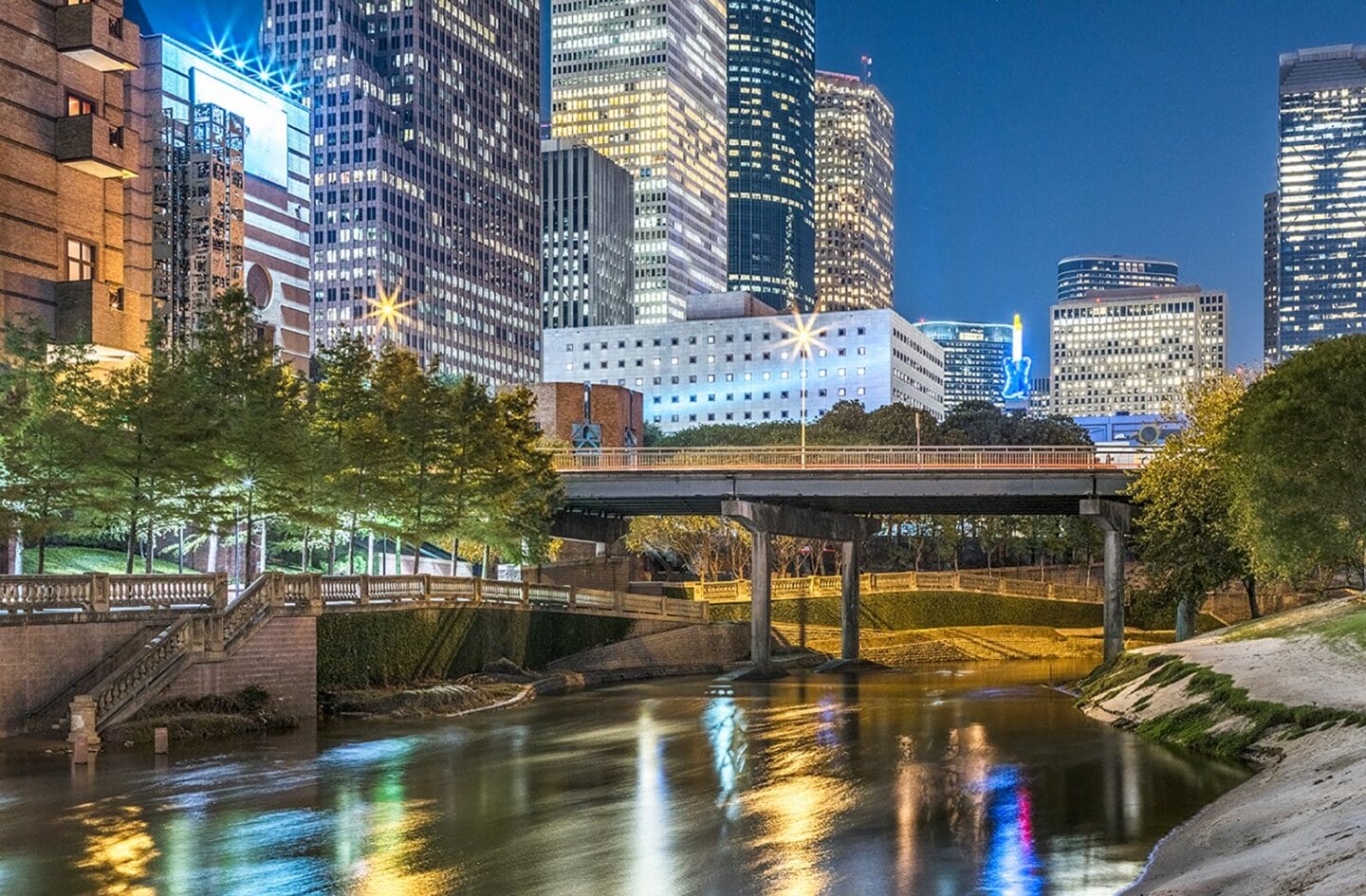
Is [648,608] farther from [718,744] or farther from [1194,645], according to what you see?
[718,744]

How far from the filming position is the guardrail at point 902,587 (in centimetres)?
10619

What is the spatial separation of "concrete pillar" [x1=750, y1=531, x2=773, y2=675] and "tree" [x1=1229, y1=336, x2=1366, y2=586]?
3278cm

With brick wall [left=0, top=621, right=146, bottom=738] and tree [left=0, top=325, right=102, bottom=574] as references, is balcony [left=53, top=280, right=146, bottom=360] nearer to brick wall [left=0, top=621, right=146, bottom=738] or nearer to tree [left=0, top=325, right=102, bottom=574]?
tree [left=0, top=325, right=102, bottom=574]

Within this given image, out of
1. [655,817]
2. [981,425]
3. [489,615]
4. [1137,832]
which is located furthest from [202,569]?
[981,425]

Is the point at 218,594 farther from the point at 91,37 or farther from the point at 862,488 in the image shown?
the point at 862,488

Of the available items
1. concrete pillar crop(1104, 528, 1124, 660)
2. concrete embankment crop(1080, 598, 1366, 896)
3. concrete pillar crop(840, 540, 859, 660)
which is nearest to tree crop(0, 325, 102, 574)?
concrete embankment crop(1080, 598, 1366, 896)

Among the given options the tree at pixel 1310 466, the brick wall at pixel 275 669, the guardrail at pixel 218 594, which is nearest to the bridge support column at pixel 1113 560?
the tree at pixel 1310 466

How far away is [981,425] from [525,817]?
153 m

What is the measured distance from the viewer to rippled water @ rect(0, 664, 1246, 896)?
23828mm

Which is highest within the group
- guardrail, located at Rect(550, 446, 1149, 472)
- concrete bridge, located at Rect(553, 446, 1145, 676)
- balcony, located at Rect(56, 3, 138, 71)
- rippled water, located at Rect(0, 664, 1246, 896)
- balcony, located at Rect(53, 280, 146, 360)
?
balcony, located at Rect(56, 3, 138, 71)

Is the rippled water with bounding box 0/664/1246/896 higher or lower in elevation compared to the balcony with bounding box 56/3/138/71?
lower

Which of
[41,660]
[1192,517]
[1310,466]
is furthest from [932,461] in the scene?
[41,660]

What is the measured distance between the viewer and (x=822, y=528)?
319 ft

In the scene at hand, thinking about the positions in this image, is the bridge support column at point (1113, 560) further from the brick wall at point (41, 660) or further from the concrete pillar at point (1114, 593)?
the brick wall at point (41, 660)
